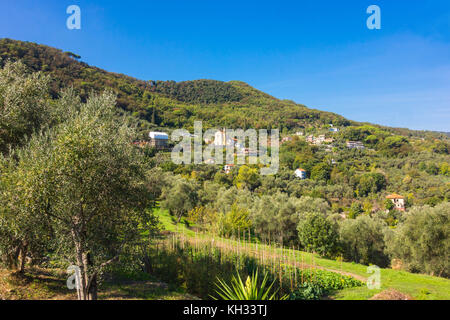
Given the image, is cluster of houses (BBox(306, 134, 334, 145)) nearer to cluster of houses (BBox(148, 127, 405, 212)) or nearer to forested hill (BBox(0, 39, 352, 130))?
cluster of houses (BBox(148, 127, 405, 212))

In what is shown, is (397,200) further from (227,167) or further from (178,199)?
(178,199)

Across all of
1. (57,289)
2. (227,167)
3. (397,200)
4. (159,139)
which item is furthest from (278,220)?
(397,200)

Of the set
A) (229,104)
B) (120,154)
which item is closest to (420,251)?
(120,154)

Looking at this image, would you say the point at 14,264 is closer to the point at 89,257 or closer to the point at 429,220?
the point at 89,257

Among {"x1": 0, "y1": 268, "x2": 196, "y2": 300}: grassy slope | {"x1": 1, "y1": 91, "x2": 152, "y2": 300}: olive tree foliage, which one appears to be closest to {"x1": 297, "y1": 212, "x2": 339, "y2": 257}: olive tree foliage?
{"x1": 0, "y1": 268, "x2": 196, "y2": 300}: grassy slope

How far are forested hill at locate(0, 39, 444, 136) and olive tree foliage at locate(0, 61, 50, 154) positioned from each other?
48.9 meters

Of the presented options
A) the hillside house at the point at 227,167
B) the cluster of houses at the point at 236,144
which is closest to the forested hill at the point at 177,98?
the cluster of houses at the point at 236,144

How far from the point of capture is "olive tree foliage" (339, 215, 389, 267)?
24.0 metres

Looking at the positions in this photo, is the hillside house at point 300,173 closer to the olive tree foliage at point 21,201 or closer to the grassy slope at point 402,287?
the grassy slope at point 402,287

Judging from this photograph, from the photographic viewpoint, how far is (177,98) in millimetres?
140500

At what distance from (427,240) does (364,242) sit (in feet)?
22.2

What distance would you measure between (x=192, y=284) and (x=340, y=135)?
115105 millimetres

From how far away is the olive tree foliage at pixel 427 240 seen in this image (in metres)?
17.6
